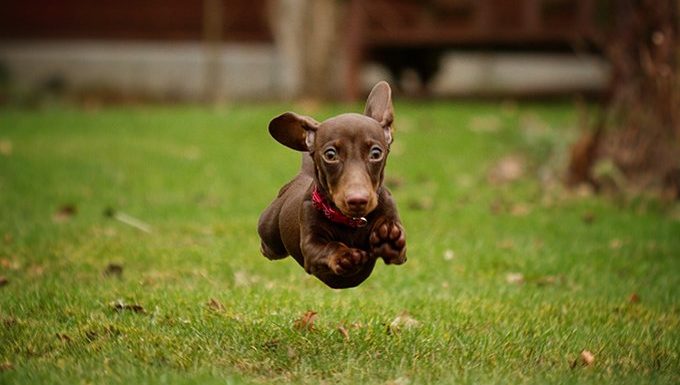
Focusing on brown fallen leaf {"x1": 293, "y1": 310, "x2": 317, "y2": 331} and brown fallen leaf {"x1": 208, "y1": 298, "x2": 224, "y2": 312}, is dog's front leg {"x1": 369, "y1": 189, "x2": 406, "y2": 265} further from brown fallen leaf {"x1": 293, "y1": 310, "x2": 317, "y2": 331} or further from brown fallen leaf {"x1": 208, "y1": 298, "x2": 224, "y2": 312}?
brown fallen leaf {"x1": 208, "y1": 298, "x2": 224, "y2": 312}

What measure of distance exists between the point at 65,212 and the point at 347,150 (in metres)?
5.22

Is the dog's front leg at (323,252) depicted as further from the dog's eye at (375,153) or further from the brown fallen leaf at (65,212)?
the brown fallen leaf at (65,212)

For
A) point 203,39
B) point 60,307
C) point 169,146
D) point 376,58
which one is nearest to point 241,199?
point 169,146

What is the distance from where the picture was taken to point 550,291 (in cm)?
613

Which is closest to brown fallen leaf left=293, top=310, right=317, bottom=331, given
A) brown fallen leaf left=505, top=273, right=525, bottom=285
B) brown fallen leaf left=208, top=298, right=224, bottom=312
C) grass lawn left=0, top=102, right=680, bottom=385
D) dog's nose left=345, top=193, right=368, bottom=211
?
grass lawn left=0, top=102, right=680, bottom=385

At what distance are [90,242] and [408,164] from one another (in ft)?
14.9

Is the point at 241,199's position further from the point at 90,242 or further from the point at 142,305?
the point at 142,305

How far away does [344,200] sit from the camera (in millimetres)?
3621

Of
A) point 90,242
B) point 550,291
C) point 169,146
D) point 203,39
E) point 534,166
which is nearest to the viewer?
point 550,291

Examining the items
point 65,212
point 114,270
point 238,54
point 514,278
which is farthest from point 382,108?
point 238,54

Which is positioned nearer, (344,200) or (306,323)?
(344,200)

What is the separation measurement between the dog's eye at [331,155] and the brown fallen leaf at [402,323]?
1272 mm

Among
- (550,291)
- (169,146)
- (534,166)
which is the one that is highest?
(550,291)

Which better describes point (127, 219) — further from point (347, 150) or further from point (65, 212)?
point (347, 150)
